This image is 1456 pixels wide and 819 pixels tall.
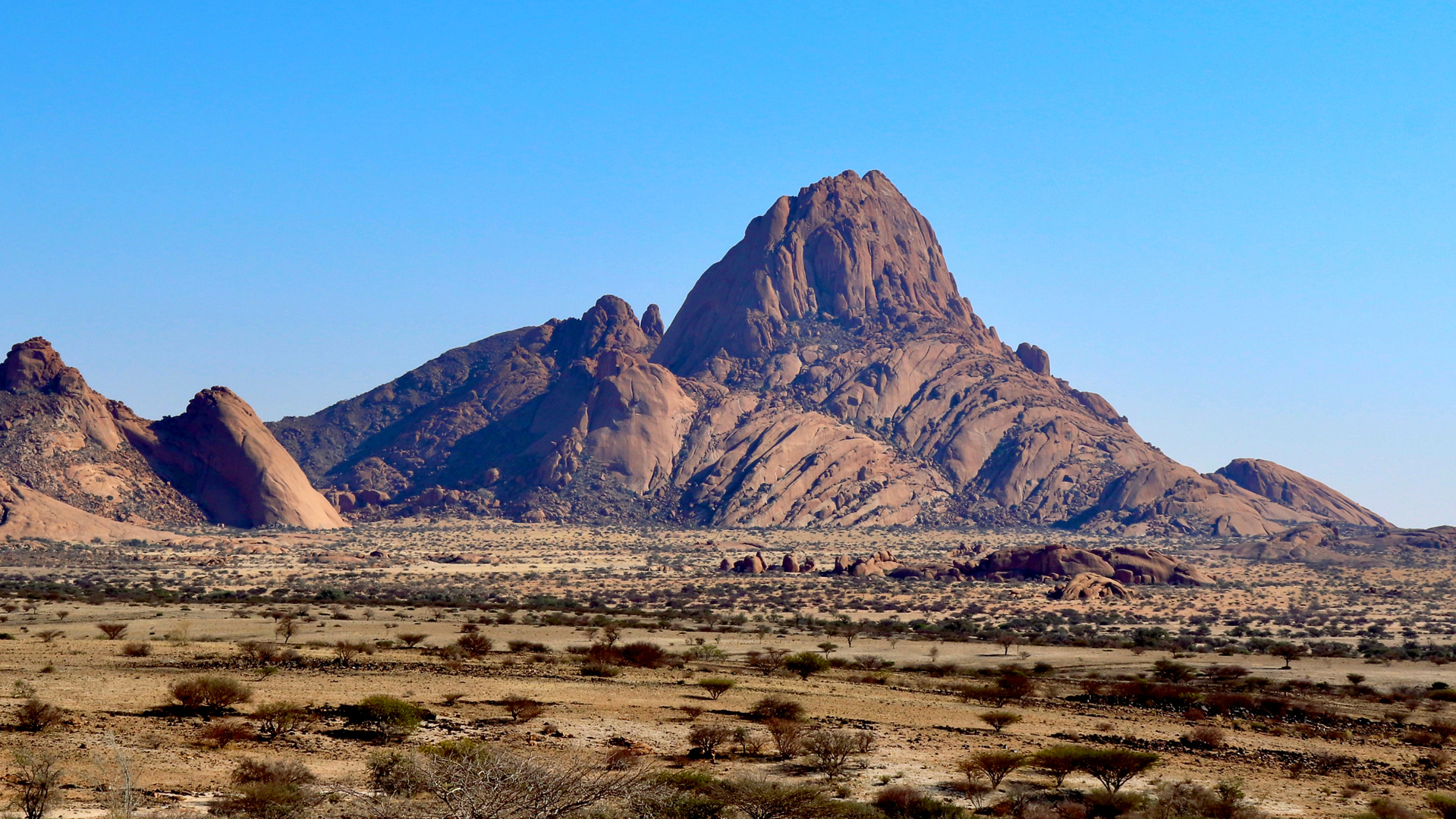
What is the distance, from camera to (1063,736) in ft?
79.3

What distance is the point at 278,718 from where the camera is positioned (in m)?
20.5

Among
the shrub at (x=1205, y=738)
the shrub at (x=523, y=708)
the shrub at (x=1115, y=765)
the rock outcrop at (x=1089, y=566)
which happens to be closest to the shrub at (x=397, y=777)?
the shrub at (x=523, y=708)

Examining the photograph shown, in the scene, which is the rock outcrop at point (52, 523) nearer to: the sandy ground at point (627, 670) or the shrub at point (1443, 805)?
the sandy ground at point (627, 670)

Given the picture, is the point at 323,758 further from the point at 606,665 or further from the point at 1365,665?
the point at 1365,665

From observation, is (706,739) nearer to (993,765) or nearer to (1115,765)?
(993,765)

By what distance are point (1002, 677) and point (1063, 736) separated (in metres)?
8.00

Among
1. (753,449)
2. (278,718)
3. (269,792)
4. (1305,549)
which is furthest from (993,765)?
(753,449)

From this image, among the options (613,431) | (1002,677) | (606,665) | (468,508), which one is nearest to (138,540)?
(468,508)

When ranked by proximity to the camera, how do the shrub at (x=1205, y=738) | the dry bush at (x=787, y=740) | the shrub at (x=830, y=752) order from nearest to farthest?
the shrub at (x=830, y=752)
the dry bush at (x=787, y=740)
the shrub at (x=1205, y=738)

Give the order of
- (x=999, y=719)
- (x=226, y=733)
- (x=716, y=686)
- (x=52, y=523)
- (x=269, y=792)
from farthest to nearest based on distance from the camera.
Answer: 1. (x=52, y=523)
2. (x=716, y=686)
3. (x=999, y=719)
4. (x=226, y=733)
5. (x=269, y=792)

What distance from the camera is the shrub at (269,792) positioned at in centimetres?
1398

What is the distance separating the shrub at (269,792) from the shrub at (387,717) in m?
4.24

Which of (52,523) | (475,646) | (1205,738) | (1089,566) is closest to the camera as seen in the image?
(1205,738)

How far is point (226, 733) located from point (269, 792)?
19.8ft
